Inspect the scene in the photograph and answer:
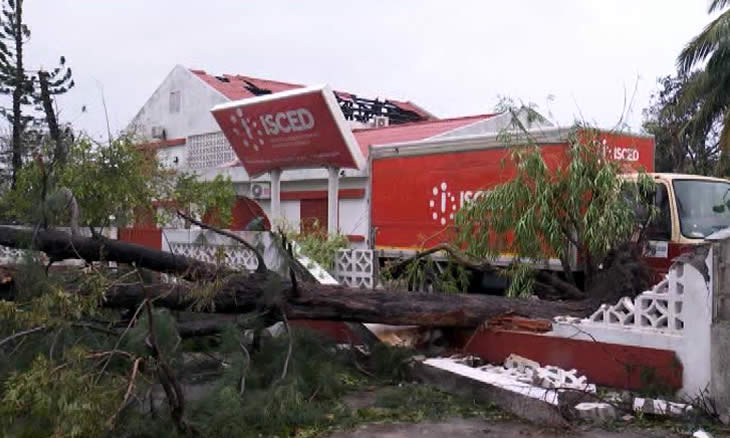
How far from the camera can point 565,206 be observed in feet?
28.6

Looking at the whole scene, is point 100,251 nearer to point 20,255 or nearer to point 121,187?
point 20,255

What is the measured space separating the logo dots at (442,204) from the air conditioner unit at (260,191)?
7.13 meters

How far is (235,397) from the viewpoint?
5883 mm

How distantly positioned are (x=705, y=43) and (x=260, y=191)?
10.4 m

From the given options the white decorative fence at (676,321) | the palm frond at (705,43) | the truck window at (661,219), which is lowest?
the white decorative fence at (676,321)

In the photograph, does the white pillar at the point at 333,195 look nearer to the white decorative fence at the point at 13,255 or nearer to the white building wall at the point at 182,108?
the white decorative fence at the point at 13,255

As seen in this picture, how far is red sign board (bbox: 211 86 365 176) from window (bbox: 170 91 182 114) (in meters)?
13.2

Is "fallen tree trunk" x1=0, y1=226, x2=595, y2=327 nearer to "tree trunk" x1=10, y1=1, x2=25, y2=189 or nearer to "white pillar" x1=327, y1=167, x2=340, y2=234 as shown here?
"white pillar" x1=327, y1=167, x2=340, y2=234

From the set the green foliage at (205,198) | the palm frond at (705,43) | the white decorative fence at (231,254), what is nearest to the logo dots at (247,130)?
the green foliage at (205,198)

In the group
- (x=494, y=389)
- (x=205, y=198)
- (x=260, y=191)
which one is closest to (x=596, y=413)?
(x=494, y=389)

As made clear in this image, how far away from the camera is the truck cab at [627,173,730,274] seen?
29.6 feet

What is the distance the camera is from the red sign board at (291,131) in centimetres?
1223

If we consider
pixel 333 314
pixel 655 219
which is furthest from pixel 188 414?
pixel 655 219

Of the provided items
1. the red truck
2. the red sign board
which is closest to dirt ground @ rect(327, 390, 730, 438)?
the red truck
